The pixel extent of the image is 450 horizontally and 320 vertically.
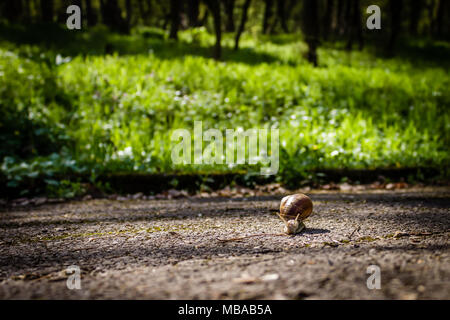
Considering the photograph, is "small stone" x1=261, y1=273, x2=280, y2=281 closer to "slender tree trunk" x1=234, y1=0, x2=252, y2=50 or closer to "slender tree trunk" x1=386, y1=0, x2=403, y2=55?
"slender tree trunk" x1=234, y1=0, x2=252, y2=50

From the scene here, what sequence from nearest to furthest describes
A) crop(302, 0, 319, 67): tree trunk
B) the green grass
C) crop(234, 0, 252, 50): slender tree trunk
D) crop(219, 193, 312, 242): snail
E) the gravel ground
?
the gravel ground
crop(219, 193, 312, 242): snail
the green grass
crop(302, 0, 319, 67): tree trunk
crop(234, 0, 252, 50): slender tree trunk

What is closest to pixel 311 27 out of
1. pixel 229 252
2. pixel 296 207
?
pixel 296 207

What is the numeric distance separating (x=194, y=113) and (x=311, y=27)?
5310 mm

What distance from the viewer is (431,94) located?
22.2ft

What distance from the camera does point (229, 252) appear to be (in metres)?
1.91

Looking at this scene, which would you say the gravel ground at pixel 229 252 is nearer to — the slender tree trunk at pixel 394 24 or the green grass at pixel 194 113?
the green grass at pixel 194 113

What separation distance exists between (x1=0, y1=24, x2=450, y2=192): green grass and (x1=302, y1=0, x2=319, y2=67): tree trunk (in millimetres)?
1720

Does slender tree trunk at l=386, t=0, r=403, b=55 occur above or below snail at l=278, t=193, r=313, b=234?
above

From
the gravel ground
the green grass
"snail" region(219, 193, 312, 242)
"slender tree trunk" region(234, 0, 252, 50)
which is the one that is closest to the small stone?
the gravel ground

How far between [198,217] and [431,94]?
591 cm

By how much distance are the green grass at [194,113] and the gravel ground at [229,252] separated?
1562mm

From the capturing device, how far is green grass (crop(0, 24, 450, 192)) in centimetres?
487

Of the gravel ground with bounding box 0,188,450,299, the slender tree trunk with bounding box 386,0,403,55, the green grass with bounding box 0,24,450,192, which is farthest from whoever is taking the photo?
the slender tree trunk with bounding box 386,0,403,55
